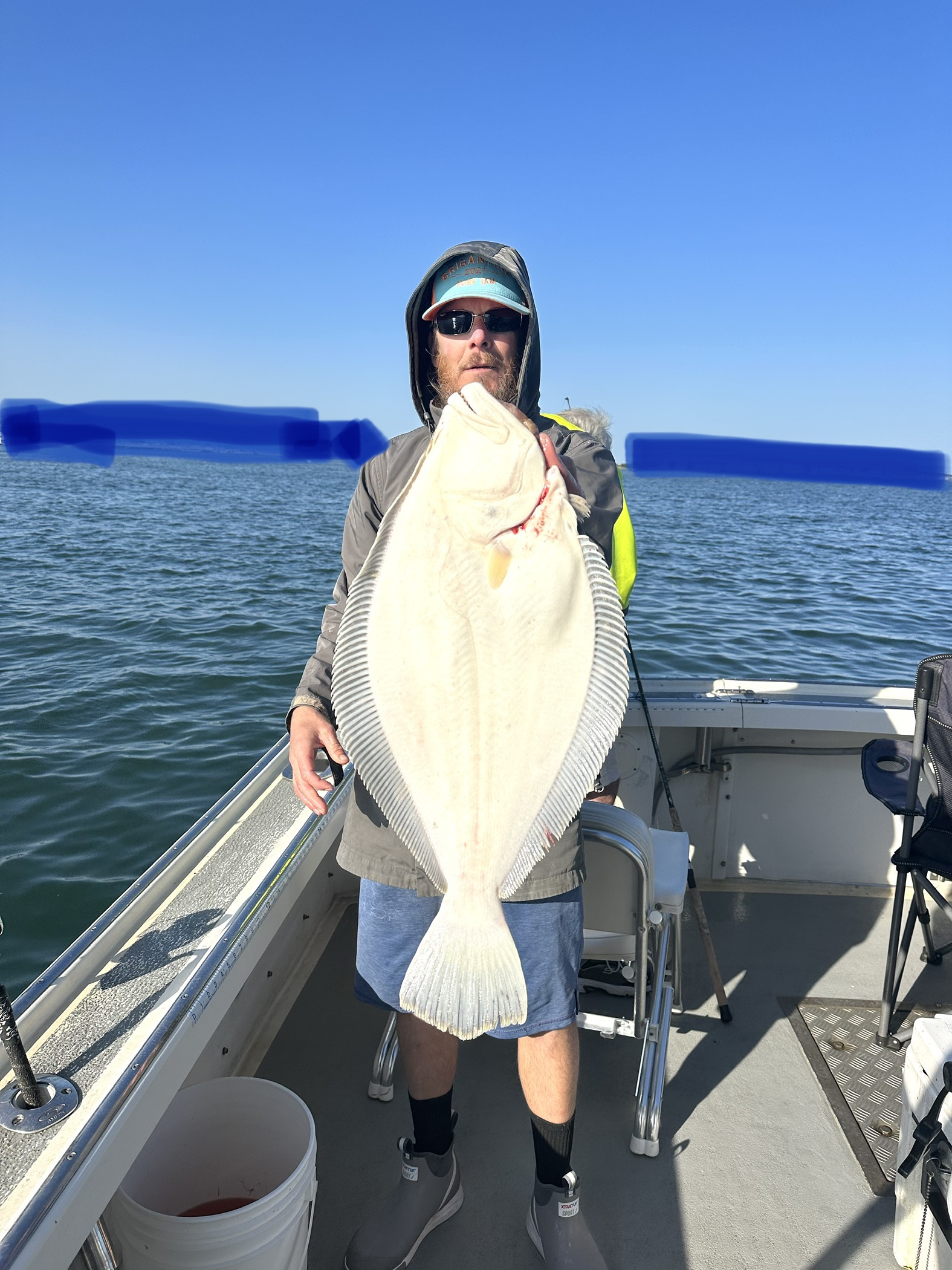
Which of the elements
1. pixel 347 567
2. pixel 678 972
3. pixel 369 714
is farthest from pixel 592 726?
pixel 678 972

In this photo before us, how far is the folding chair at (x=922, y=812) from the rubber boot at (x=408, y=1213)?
1.60 meters

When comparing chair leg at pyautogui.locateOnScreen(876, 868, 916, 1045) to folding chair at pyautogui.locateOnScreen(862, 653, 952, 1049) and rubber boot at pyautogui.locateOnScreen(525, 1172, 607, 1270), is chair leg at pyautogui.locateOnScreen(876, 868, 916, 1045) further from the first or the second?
rubber boot at pyautogui.locateOnScreen(525, 1172, 607, 1270)

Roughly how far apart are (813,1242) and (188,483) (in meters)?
46.4

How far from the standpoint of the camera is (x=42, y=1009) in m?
1.59

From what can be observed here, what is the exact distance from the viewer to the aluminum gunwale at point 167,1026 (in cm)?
115

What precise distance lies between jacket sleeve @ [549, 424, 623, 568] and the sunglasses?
25 centimetres

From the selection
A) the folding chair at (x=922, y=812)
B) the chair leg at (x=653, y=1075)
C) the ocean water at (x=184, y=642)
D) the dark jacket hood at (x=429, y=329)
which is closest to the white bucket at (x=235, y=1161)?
the chair leg at (x=653, y=1075)

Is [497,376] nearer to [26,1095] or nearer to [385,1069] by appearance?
[26,1095]

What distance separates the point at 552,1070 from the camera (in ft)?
6.40

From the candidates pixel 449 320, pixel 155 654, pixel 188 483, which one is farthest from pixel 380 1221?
pixel 188 483

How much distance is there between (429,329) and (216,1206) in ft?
7.06

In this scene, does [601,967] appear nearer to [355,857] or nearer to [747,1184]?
[747,1184]

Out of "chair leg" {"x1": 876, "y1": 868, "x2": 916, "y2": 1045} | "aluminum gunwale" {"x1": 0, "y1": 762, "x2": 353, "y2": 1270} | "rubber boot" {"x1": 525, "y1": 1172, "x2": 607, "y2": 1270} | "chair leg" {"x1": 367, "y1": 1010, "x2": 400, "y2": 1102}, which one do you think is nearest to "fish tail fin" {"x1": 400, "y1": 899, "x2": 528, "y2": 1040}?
"aluminum gunwale" {"x1": 0, "y1": 762, "x2": 353, "y2": 1270}

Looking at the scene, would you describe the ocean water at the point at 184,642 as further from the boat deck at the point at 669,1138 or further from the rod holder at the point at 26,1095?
the rod holder at the point at 26,1095
